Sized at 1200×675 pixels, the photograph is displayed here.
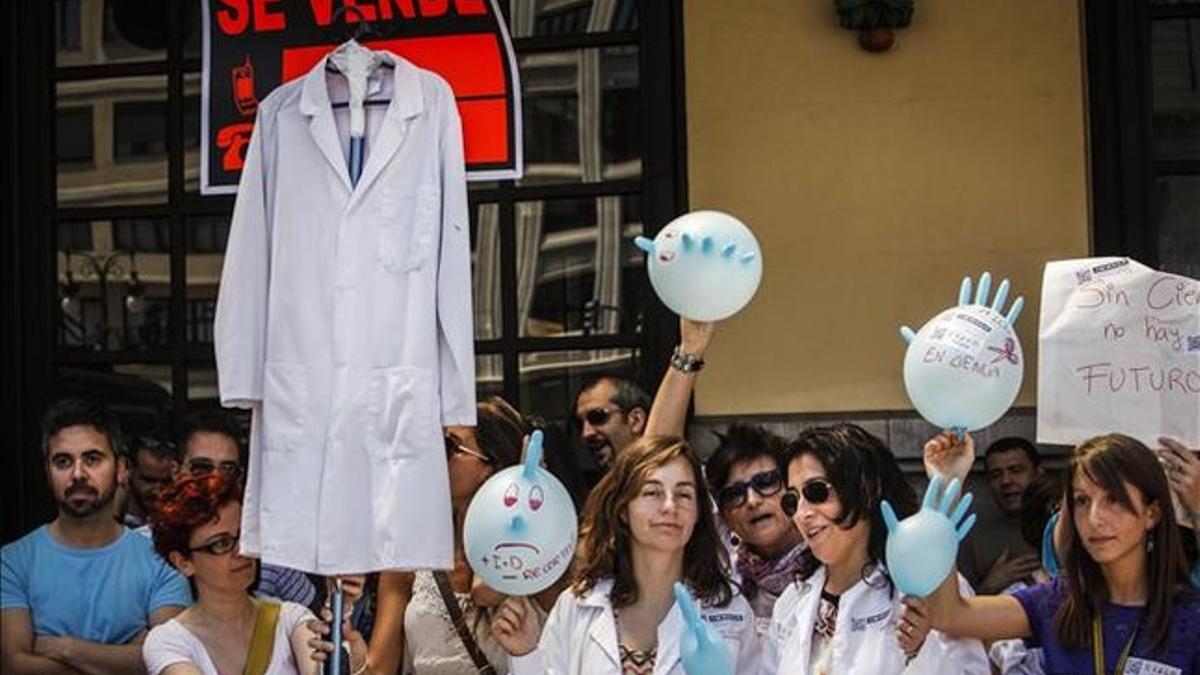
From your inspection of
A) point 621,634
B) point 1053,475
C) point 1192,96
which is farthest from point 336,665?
point 1192,96

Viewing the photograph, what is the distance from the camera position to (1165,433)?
463cm

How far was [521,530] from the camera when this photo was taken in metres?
4.25

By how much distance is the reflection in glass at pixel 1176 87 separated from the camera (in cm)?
624

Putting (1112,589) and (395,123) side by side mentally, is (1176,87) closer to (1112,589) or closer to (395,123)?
(1112,589)

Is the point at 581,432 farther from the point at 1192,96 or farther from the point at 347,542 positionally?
the point at 1192,96

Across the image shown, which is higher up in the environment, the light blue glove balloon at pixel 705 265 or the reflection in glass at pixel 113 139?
the reflection in glass at pixel 113 139

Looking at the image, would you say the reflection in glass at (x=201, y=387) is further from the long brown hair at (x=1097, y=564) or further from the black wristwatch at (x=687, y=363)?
the long brown hair at (x=1097, y=564)

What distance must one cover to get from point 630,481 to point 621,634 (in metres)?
0.37

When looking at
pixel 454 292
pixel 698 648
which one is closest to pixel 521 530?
pixel 698 648

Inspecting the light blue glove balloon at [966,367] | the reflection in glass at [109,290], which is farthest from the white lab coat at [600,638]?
the reflection in glass at [109,290]

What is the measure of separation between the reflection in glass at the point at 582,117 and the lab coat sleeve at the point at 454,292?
1961 millimetres

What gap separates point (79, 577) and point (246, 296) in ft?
4.19

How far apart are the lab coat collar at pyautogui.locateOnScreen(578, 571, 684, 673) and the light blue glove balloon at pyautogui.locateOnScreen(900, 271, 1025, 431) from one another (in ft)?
2.55

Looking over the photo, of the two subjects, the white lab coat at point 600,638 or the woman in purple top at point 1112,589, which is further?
the white lab coat at point 600,638
